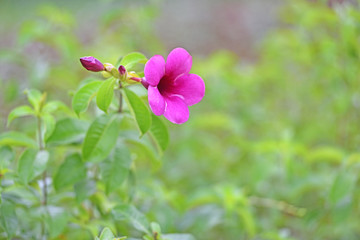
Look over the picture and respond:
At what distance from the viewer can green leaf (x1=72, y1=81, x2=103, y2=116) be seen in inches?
39.3

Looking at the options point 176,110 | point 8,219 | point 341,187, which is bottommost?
point 8,219

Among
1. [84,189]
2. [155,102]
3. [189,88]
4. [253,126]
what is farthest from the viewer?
[253,126]

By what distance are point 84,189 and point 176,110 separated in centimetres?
45

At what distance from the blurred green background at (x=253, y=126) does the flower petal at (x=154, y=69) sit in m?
0.49

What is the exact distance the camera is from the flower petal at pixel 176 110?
2.93 ft

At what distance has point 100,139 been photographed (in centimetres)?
109

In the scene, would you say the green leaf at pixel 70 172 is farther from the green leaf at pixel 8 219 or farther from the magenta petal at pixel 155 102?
the magenta petal at pixel 155 102

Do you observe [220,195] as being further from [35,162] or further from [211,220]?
[35,162]

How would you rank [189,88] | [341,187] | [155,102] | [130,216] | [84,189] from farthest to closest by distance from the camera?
[341,187]
[84,189]
[130,216]
[189,88]
[155,102]

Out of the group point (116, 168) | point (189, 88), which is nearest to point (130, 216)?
point (116, 168)

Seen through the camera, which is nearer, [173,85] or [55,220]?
[173,85]

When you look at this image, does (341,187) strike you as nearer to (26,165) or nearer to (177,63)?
(177,63)

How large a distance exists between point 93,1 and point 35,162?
6.03m

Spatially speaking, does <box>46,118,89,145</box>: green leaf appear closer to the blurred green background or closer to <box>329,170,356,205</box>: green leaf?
the blurred green background
